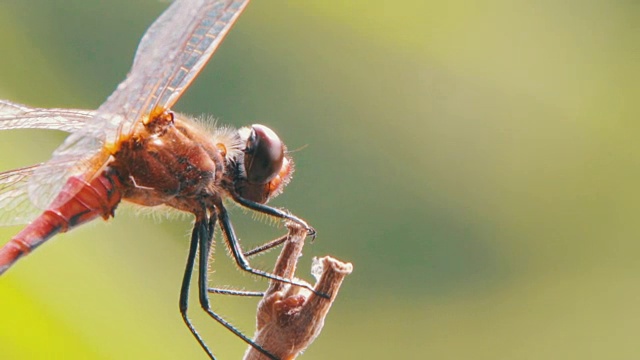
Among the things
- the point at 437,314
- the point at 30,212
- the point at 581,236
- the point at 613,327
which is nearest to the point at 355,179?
the point at 437,314

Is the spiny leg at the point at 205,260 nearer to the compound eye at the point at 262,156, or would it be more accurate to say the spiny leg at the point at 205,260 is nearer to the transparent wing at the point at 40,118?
the compound eye at the point at 262,156

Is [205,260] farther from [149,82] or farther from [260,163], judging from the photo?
[149,82]

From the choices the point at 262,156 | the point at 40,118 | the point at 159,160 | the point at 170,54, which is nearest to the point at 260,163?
the point at 262,156

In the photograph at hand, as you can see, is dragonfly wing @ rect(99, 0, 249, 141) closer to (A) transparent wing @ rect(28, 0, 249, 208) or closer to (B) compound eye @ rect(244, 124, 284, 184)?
(A) transparent wing @ rect(28, 0, 249, 208)

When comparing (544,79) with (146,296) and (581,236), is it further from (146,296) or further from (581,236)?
(146,296)

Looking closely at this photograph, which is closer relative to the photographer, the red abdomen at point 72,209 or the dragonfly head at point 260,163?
the red abdomen at point 72,209

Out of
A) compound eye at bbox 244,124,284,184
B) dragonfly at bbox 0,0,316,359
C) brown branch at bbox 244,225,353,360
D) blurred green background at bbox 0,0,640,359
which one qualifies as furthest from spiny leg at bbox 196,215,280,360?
blurred green background at bbox 0,0,640,359

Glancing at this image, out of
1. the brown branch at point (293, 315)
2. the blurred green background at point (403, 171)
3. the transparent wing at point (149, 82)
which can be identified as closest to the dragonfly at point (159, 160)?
the transparent wing at point (149, 82)
